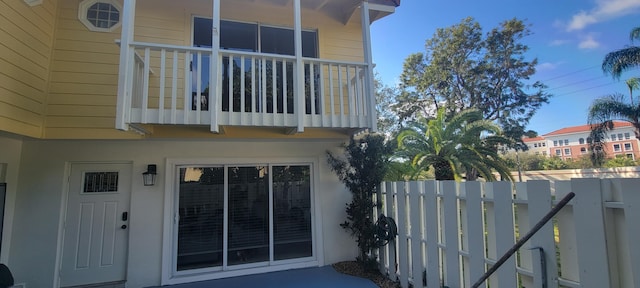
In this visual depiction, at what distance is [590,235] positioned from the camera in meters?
2.01

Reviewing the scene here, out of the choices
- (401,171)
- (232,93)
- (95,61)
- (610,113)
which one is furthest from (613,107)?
(95,61)

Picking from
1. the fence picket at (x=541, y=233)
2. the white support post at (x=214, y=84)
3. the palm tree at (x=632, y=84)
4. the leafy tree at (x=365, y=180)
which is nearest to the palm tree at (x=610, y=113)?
the palm tree at (x=632, y=84)

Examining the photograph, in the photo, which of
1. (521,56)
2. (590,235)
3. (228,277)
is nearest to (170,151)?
(228,277)

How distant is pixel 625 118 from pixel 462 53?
7934 millimetres

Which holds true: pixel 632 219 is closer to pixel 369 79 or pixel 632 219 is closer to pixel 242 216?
pixel 369 79

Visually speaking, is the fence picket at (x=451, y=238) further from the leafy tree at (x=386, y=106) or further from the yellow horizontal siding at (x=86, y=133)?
the leafy tree at (x=386, y=106)

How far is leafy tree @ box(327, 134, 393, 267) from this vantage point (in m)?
4.90

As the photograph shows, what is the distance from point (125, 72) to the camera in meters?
3.67

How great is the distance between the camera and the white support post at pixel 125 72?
3605 millimetres

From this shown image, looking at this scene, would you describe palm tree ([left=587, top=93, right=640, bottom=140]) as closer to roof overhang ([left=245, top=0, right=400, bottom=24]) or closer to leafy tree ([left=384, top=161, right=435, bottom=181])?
leafy tree ([left=384, top=161, right=435, bottom=181])

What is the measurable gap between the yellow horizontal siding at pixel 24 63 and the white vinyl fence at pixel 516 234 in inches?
207

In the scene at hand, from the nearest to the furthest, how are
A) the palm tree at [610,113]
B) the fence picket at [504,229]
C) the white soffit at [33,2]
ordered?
the fence picket at [504,229]
the white soffit at [33,2]
the palm tree at [610,113]

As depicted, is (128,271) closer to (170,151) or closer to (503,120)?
(170,151)

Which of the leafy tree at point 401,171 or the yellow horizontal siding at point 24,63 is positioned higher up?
the yellow horizontal siding at point 24,63
